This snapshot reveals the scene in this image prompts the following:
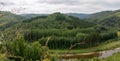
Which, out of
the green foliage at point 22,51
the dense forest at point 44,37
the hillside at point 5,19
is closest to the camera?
the hillside at point 5,19

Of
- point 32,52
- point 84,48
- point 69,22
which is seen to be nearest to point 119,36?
point 84,48

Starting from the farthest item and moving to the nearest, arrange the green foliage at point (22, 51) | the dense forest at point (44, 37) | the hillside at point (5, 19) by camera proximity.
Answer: the green foliage at point (22, 51)
the dense forest at point (44, 37)
the hillside at point (5, 19)

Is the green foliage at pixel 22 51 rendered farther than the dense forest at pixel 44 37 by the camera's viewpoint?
Yes

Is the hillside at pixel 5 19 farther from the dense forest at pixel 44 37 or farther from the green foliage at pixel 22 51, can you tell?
the green foliage at pixel 22 51

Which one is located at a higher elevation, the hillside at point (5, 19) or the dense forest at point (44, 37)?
the hillside at point (5, 19)

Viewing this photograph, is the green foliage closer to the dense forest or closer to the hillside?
the dense forest

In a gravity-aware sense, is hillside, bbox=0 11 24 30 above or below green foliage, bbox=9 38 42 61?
above

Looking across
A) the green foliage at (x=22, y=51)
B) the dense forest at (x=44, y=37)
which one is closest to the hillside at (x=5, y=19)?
the dense forest at (x=44, y=37)

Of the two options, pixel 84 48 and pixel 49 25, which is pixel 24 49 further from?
pixel 49 25

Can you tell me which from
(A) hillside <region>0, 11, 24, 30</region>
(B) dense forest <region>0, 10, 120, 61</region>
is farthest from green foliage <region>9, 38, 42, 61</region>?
(A) hillside <region>0, 11, 24, 30</region>

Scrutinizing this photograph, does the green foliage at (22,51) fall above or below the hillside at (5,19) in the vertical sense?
below

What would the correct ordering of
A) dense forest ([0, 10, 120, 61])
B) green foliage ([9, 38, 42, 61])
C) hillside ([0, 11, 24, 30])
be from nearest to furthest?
hillside ([0, 11, 24, 30]) → dense forest ([0, 10, 120, 61]) → green foliage ([9, 38, 42, 61])
